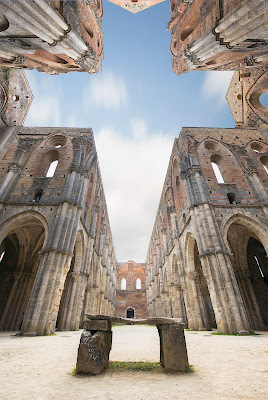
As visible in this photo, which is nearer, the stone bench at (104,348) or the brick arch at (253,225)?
the stone bench at (104,348)

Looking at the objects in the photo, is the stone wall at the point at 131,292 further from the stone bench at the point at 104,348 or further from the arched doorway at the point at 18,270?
the stone bench at the point at 104,348

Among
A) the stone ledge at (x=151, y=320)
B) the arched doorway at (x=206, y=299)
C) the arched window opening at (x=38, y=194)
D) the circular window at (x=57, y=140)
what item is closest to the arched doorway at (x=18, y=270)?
the arched window opening at (x=38, y=194)

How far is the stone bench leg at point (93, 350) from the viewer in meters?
2.78

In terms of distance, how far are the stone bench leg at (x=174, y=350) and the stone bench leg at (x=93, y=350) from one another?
964mm

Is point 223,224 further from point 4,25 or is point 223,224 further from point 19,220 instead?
point 4,25

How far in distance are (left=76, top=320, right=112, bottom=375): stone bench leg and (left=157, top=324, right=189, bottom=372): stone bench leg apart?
0.96 metres

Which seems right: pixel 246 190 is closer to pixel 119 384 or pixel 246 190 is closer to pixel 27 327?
pixel 119 384

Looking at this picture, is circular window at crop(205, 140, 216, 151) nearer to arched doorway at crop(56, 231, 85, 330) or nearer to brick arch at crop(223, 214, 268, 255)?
brick arch at crop(223, 214, 268, 255)

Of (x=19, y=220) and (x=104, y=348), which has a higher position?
(x=19, y=220)

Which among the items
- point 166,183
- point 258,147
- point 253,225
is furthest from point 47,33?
point 258,147

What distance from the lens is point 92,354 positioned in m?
2.85

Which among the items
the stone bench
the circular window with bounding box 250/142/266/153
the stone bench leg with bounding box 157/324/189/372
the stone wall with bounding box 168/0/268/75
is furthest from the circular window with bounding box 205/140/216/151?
the stone bench leg with bounding box 157/324/189/372

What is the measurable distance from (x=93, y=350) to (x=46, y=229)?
385 inches

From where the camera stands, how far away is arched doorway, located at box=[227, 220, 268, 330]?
14016 mm
